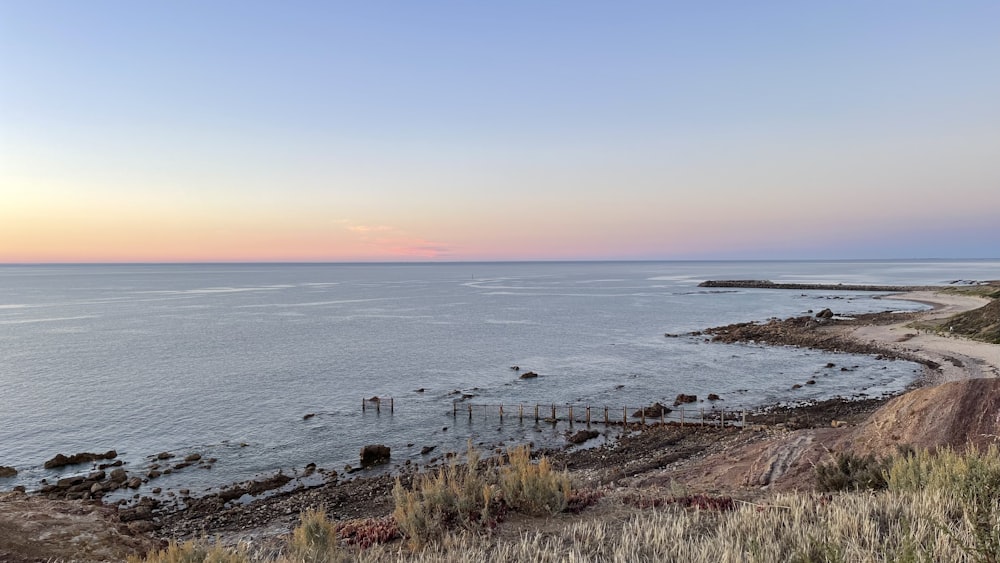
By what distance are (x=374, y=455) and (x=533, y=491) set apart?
1674 cm

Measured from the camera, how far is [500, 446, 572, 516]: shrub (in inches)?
372

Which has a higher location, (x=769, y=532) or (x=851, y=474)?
(x=769, y=532)

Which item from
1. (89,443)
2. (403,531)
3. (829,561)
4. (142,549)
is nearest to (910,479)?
(829,561)

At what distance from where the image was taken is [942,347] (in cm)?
4475

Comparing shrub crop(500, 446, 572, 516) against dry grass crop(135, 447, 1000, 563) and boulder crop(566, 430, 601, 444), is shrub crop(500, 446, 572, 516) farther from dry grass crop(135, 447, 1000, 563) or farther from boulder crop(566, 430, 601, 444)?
boulder crop(566, 430, 601, 444)

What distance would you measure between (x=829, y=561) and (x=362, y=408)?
30.9 metres

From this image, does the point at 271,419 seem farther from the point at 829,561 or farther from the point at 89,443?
the point at 829,561

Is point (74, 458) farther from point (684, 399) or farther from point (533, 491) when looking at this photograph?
point (684, 399)

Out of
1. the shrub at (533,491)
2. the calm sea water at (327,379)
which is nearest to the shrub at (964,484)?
the shrub at (533,491)

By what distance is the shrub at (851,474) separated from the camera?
1005 centimetres

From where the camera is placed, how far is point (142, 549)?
42.8 feet

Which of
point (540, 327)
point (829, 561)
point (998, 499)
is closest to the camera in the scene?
point (829, 561)

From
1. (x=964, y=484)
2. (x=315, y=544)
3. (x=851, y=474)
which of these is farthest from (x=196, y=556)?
(x=851, y=474)

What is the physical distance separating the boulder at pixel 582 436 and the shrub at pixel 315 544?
19.5 m
